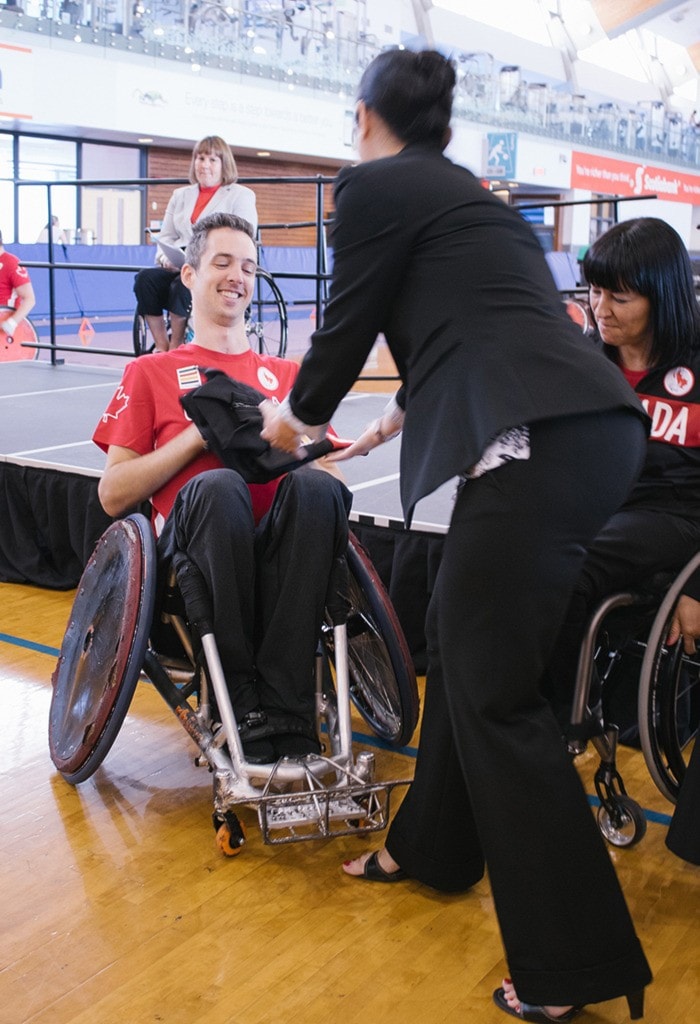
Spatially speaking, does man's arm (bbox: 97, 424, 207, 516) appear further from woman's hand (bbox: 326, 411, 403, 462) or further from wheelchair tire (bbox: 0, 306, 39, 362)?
wheelchair tire (bbox: 0, 306, 39, 362)

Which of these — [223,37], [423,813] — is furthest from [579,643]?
[223,37]

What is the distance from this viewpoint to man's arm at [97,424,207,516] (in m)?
1.93

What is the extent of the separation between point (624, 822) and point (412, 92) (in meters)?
1.18

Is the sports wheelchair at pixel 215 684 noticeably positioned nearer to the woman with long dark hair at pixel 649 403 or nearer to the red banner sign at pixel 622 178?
the woman with long dark hair at pixel 649 403

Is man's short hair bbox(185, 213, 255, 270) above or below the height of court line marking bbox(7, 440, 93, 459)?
above

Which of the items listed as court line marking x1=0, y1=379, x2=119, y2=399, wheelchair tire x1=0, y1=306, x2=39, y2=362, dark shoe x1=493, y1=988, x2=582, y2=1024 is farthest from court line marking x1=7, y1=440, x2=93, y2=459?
wheelchair tire x1=0, y1=306, x2=39, y2=362

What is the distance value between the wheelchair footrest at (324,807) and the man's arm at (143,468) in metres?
0.57

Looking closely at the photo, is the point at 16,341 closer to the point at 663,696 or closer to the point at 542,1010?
the point at 663,696

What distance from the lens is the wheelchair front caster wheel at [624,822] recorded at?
1806 millimetres

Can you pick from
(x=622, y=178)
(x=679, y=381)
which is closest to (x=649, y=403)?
(x=679, y=381)

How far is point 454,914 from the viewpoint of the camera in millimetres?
1620

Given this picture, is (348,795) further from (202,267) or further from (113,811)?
(202,267)

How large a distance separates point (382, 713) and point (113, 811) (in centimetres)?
53

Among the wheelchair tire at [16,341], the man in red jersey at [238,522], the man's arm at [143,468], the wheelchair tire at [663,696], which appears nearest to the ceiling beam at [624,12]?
the wheelchair tire at [16,341]
